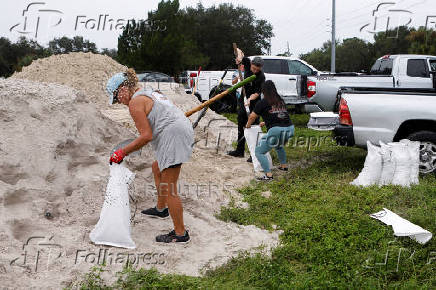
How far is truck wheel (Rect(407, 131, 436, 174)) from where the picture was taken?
641 centimetres

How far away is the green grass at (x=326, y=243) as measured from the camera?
365 cm

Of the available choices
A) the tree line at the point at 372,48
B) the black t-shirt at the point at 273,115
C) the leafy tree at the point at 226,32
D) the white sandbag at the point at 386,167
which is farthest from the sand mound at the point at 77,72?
the tree line at the point at 372,48

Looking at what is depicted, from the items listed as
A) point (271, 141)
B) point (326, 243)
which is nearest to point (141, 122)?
point (326, 243)

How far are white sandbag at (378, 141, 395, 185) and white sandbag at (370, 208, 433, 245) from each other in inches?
47.3

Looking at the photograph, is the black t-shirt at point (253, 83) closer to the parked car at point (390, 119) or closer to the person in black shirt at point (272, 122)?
the person in black shirt at point (272, 122)

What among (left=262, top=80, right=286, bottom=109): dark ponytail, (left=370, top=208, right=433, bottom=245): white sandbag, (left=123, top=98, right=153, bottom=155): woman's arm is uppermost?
(left=262, top=80, right=286, bottom=109): dark ponytail

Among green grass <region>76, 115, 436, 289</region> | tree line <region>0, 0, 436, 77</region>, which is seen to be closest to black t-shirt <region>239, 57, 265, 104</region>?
green grass <region>76, 115, 436, 289</region>

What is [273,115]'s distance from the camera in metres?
6.68

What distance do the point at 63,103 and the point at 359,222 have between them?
4.10 meters

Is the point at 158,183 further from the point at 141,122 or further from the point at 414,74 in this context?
the point at 414,74

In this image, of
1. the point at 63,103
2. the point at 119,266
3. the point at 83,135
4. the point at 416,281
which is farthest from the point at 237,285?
the point at 63,103

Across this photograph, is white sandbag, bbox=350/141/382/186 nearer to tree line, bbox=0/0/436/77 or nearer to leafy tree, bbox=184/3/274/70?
tree line, bbox=0/0/436/77

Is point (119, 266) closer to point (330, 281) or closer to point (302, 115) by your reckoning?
point (330, 281)

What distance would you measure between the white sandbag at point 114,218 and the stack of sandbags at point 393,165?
3548 millimetres
